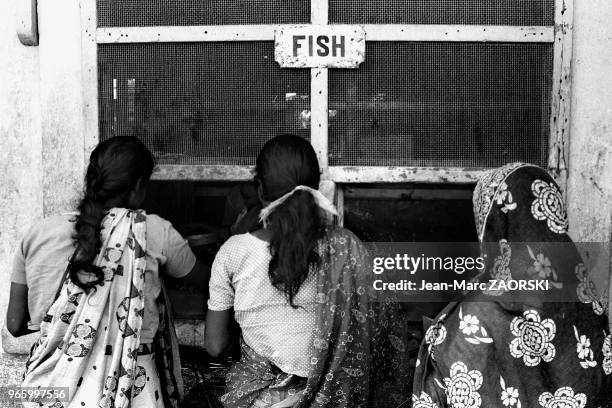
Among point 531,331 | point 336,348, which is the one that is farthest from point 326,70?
point 531,331

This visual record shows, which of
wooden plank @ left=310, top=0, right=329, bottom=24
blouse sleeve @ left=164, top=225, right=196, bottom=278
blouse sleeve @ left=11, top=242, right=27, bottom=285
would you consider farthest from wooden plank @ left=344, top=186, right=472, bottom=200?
blouse sleeve @ left=11, top=242, right=27, bottom=285

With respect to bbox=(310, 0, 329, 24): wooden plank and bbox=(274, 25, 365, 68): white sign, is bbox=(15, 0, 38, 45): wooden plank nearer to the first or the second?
bbox=(274, 25, 365, 68): white sign

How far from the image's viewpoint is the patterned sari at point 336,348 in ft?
7.95

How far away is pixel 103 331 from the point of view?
2469 mm

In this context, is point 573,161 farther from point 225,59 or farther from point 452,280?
point 225,59

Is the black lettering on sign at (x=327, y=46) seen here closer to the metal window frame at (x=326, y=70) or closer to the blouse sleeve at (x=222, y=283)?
the metal window frame at (x=326, y=70)

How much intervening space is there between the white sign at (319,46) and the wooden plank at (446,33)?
0.23 ft

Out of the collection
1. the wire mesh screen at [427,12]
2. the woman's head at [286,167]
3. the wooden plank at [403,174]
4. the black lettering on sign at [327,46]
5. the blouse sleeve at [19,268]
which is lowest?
the blouse sleeve at [19,268]

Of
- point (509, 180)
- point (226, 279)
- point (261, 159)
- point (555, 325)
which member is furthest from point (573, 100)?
point (226, 279)

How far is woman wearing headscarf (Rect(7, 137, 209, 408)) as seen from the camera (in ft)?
7.98

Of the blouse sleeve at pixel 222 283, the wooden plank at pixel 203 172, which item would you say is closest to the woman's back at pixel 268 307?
the blouse sleeve at pixel 222 283

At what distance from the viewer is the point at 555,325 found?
2.35 m

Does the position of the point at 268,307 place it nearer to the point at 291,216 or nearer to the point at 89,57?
the point at 291,216

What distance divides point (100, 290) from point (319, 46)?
1317mm
